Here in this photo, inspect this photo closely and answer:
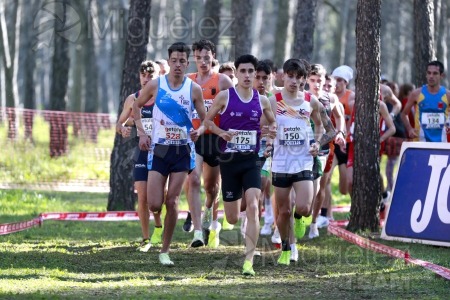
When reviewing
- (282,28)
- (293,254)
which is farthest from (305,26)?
(282,28)

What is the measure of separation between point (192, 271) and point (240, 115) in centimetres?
174

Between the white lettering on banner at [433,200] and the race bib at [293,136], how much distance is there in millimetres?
2562

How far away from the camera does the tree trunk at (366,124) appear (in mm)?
14875

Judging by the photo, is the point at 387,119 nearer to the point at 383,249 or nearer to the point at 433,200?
the point at 433,200

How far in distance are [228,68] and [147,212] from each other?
2.54 meters

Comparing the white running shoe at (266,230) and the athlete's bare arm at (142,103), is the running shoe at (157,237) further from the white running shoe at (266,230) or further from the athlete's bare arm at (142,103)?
the white running shoe at (266,230)

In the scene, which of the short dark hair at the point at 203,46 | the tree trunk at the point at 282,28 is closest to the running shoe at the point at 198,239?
the short dark hair at the point at 203,46

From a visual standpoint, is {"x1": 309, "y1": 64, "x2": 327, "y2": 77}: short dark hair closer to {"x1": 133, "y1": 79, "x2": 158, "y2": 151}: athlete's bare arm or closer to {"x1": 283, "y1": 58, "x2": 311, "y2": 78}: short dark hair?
{"x1": 283, "y1": 58, "x2": 311, "y2": 78}: short dark hair

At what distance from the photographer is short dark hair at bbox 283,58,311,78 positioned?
1173 centimetres

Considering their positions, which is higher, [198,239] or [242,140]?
[242,140]

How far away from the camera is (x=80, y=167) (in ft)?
82.9

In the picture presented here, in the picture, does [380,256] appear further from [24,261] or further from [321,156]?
[24,261]

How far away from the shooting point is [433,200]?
44.9 ft

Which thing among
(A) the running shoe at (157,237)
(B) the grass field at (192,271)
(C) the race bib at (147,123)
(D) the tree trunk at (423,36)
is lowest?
(B) the grass field at (192,271)
